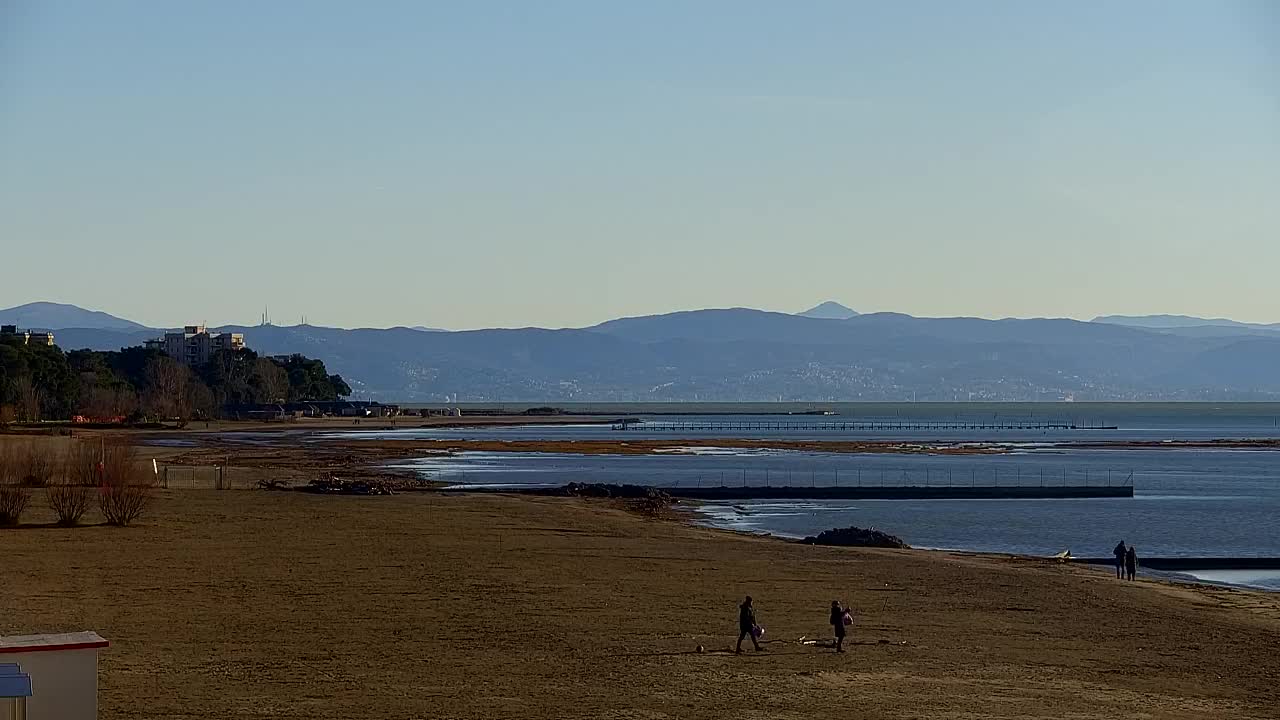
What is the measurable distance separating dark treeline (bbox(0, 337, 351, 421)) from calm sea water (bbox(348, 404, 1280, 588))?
3964cm

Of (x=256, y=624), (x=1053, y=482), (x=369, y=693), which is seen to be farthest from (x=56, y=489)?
(x=1053, y=482)

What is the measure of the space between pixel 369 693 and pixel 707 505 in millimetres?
45283

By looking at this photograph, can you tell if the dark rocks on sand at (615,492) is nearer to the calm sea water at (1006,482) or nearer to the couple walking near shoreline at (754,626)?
the calm sea water at (1006,482)

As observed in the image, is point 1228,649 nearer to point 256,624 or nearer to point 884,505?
point 256,624

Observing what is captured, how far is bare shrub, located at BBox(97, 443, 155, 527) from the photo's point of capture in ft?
138

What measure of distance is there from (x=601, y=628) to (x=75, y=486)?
23.5m

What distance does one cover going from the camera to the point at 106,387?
152000 millimetres

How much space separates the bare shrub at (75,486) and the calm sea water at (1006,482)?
798 inches

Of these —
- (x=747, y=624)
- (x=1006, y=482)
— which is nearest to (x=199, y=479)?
(x=1006, y=482)

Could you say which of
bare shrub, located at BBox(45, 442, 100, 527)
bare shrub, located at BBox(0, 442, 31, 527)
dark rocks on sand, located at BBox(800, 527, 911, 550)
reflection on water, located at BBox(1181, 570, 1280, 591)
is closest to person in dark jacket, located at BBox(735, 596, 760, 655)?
reflection on water, located at BBox(1181, 570, 1280, 591)

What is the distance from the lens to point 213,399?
18362cm

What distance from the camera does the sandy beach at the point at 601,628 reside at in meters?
20.3

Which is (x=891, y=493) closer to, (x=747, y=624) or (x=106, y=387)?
(x=747, y=624)

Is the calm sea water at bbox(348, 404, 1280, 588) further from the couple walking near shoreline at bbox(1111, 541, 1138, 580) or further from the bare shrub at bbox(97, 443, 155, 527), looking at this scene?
the bare shrub at bbox(97, 443, 155, 527)
